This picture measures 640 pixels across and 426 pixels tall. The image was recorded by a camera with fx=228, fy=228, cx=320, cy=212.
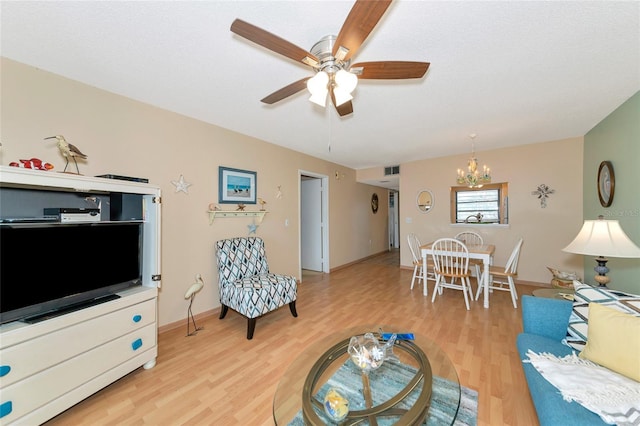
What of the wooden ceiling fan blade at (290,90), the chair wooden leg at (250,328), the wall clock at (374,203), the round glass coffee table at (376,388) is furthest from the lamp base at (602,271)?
the wall clock at (374,203)

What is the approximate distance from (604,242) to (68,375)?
3.74 m

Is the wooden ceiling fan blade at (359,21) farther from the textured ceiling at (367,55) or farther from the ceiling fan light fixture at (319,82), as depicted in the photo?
the textured ceiling at (367,55)

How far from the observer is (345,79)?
1310 mm

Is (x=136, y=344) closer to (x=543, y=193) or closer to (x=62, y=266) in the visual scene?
(x=62, y=266)

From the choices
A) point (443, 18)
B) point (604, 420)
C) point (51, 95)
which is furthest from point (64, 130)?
point (604, 420)

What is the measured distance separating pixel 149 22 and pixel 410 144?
347 centimetres

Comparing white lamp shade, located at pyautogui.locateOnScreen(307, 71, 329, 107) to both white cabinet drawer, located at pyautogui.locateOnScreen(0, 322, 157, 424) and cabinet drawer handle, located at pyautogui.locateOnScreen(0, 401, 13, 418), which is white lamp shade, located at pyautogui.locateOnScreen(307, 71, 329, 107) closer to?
white cabinet drawer, located at pyautogui.locateOnScreen(0, 322, 157, 424)

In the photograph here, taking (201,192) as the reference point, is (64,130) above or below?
above

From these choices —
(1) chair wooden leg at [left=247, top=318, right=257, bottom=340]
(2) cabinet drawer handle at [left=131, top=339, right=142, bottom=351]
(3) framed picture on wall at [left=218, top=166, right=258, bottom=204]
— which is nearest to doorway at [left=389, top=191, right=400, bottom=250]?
(3) framed picture on wall at [left=218, top=166, right=258, bottom=204]

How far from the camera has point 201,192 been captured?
2789mm

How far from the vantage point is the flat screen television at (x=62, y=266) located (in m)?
1.31

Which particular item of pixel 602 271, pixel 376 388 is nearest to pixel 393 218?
pixel 602 271

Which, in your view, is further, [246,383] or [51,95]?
[51,95]

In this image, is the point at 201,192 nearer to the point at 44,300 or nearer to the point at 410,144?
the point at 44,300
